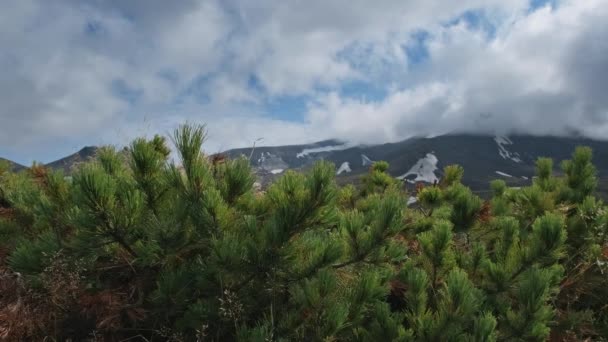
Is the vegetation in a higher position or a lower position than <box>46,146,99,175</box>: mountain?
lower

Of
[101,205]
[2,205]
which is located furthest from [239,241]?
[2,205]

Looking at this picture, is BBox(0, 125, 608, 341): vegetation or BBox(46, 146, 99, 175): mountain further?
BBox(46, 146, 99, 175): mountain

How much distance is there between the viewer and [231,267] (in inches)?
122

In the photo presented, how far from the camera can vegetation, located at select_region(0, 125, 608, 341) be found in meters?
3.09

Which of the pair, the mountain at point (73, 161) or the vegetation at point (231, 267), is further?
the mountain at point (73, 161)

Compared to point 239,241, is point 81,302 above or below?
below

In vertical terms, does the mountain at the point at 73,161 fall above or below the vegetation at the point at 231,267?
A: above

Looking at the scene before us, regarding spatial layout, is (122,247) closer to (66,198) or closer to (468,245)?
(66,198)

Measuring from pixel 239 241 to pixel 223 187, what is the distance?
0.49 m

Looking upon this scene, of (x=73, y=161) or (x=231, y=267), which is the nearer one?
(x=231, y=267)

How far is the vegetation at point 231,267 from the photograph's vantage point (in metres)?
3.09

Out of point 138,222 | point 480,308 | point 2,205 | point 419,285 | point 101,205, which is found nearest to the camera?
point 101,205

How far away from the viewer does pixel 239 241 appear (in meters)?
3.17

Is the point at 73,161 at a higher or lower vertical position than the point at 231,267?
higher
